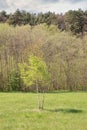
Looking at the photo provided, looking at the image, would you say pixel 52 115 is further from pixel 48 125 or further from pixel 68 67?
pixel 68 67

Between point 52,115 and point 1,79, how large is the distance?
109 ft

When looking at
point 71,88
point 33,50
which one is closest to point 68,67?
point 71,88

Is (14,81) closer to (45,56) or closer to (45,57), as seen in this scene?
(45,57)

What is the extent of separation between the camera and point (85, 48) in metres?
61.5

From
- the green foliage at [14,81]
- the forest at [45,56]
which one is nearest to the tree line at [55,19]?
the forest at [45,56]

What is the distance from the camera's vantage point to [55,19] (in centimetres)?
8444

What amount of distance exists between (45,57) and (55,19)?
30793 mm

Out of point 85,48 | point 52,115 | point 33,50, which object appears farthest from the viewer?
point 85,48

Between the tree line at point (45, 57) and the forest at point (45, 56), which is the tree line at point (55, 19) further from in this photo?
the tree line at point (45, 57)

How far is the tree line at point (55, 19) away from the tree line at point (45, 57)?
2039 cm

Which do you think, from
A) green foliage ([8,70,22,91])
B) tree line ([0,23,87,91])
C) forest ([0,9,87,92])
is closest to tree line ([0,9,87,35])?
forest ([0,9,87,92])

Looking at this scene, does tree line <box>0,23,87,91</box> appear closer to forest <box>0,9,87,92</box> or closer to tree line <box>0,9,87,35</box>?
forest <box>0,9,87,92</box>

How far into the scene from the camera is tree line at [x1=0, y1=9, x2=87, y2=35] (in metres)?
79.0

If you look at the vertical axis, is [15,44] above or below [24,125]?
above
